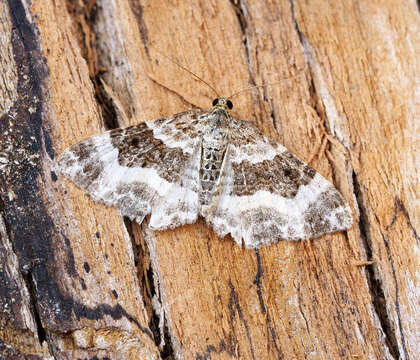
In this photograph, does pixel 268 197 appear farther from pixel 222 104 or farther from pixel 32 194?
pixel 32 194

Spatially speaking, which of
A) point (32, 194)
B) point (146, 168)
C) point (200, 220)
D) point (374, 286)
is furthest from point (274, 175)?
point (32, 194)

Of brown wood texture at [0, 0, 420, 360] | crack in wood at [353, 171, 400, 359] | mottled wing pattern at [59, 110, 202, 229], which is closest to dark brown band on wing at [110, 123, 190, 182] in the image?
mottled wing pattern at [59, 110, 202, 229]

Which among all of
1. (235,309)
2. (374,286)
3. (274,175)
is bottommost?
(374,286)

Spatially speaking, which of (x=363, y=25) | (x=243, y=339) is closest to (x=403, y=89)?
(x=363, y=25)

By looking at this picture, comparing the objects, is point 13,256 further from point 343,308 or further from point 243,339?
point 343,308

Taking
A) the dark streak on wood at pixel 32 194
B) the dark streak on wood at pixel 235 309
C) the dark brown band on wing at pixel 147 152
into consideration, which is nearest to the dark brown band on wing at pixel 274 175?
the dark brown band on wing at pixel 147 152

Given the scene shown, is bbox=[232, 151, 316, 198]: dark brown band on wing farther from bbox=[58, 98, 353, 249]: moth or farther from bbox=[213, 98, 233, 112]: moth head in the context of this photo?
bbox=[213, 98, 233, 112]: moth head

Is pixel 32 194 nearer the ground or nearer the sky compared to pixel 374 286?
nearer the sky
